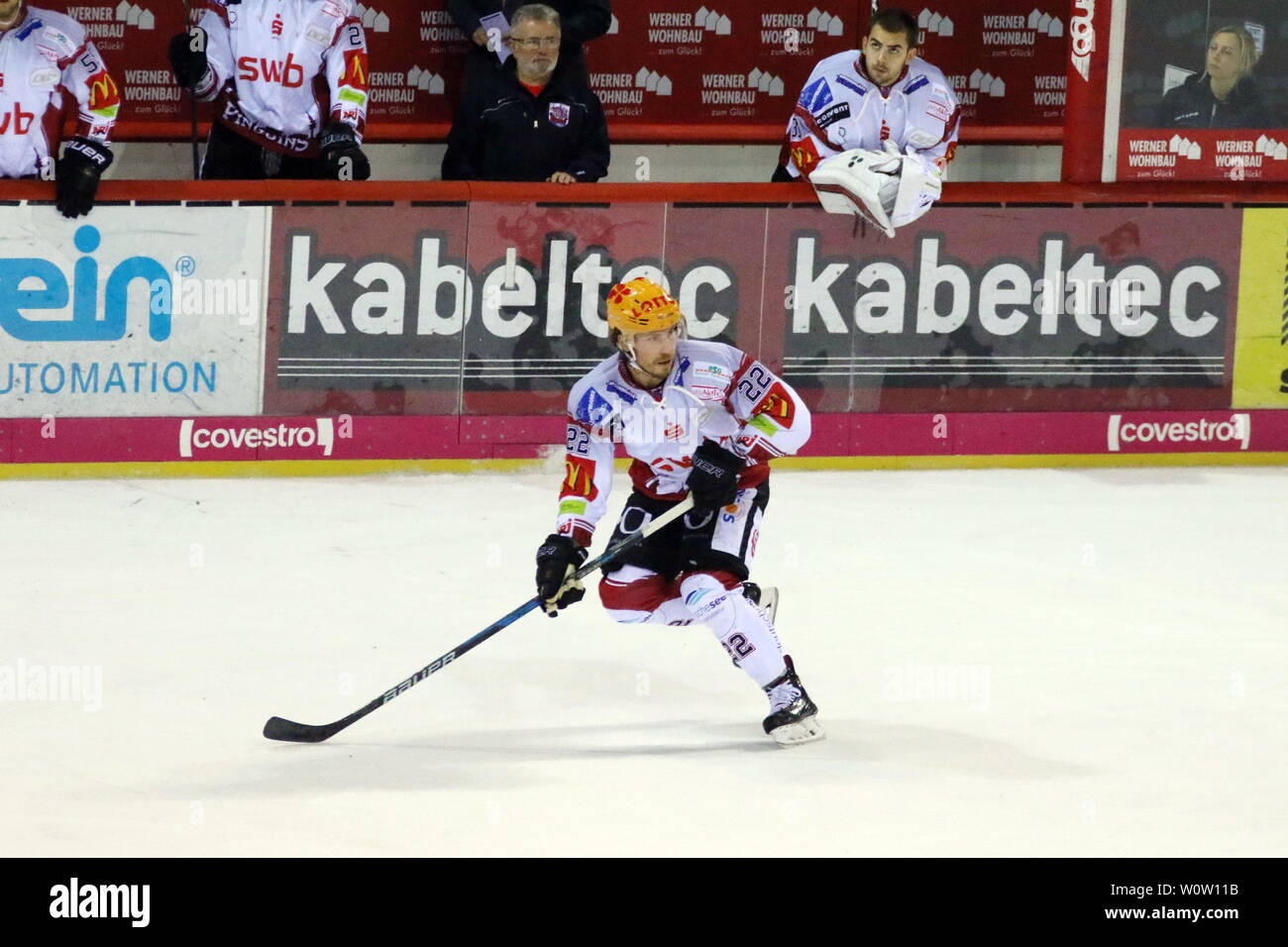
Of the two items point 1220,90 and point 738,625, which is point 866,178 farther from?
point 738,625

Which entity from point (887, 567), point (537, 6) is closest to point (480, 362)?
point (537, 6)

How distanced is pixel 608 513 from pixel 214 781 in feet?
11.6

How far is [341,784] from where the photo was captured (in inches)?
217

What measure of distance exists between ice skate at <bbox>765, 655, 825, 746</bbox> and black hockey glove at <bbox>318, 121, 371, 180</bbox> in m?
4.13

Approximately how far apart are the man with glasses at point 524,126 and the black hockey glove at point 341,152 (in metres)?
0.58

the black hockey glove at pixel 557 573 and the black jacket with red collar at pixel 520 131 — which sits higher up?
the black jacket with red collar at pixel 520 131

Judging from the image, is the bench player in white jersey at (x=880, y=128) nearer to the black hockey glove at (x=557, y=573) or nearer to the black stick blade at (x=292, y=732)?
the black hockey glove at (x=557, y=573)

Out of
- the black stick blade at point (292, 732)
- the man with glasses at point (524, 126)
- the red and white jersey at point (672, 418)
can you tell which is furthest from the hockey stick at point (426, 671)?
the man with glasses at point (524, 126)

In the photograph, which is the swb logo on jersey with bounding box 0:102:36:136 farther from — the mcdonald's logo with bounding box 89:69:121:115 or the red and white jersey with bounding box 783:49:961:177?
the red and white jersey with bounding box 783:49:961:177

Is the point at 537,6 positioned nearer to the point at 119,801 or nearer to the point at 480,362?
the point at 480,362

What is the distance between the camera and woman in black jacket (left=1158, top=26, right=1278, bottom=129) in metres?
10.0

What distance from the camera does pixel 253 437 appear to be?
30.0 ft

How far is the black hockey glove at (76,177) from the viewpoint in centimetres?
867

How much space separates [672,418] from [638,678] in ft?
3.29
